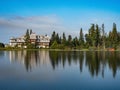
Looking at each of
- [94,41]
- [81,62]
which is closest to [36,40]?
[94,41]

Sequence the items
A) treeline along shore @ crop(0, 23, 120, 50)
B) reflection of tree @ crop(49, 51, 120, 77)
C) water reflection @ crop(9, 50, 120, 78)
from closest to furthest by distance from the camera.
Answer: reflection of tree @ crop(49, 51, 120, 77)
water reflection @ crop(9, 50, 120, 78)
treeline along shore @ crop(0, 23, 120, 50)

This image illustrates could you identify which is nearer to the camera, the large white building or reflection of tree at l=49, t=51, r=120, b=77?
reflection of tree at l=49, t=51, r=120, b=77

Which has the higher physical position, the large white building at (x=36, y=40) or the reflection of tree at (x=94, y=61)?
the large white building at (x=36, y=40)

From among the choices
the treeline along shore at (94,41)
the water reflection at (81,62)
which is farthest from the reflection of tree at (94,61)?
the treeline along shore at (94,41)

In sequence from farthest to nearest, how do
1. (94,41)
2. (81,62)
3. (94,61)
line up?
(94,41) < (94,61) < (81,62)

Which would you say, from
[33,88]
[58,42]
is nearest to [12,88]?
[33,88]

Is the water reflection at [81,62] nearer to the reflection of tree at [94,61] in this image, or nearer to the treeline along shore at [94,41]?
the reflection of tree at [94,61]

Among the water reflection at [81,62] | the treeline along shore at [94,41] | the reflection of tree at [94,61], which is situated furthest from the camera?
the treeline along shore at [94,41]

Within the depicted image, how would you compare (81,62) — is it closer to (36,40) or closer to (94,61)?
(94,61)

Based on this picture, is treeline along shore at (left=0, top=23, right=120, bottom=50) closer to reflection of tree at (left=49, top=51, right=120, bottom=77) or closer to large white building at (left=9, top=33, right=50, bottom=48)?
large white building at (left=9, top=33, right=50, bottom=48)

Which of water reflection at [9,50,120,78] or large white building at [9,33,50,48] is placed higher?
large white building at [9,33,50,48]

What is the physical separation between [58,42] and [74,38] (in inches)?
291

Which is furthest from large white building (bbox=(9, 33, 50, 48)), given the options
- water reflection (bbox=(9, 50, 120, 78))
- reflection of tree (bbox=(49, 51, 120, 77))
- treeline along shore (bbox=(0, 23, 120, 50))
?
reflection of tree (bbox=(49, 51, 120, 77))

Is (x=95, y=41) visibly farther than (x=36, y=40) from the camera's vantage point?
No
